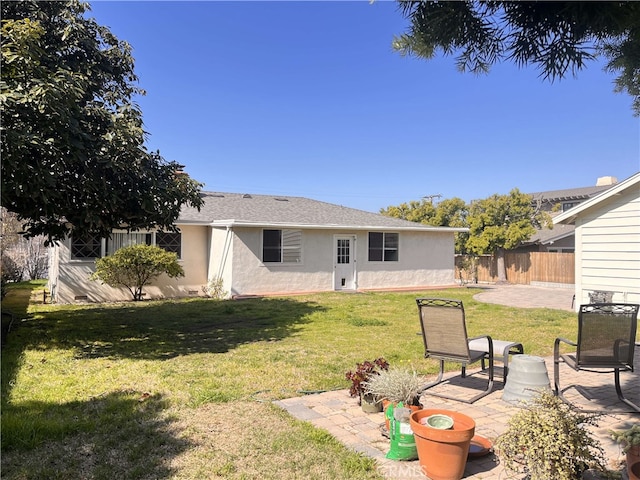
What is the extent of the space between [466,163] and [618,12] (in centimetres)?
2386

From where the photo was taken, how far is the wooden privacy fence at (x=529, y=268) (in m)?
21.5

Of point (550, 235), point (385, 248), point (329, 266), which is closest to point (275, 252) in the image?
point (329, 266)

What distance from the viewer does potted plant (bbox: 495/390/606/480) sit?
2582mm

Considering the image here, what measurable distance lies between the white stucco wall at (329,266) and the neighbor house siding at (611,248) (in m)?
8.37

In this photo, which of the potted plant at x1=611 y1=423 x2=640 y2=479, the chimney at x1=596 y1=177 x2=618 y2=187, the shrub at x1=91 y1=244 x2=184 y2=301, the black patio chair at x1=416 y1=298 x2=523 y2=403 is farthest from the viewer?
the chimney at x1=596 y1=177 x2=618 y2=187

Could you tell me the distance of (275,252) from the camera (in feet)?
53.8

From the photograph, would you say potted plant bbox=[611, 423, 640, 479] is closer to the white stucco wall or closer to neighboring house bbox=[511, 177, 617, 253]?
the white stucco wall

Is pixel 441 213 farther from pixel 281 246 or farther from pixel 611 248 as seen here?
pixel 611 248

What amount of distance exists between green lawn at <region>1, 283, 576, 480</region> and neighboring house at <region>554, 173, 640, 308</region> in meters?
1.20

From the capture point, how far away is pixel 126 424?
13.4 feet

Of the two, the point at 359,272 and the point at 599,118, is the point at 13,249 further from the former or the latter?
the point at 599,118

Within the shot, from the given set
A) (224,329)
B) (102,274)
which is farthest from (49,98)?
(102,274)

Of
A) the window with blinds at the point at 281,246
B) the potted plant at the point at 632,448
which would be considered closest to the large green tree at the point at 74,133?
the window with blinds at the point at 281,246

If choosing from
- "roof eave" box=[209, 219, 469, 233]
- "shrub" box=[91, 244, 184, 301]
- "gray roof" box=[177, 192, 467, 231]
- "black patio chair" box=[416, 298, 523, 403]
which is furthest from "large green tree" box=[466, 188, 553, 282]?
"black patio chair" box=[416, 298, 523, 403]
